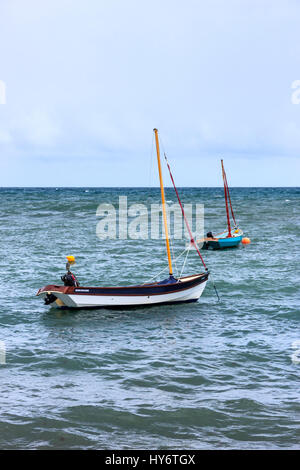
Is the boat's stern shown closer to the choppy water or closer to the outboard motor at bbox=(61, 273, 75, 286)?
the outboard motor at bbox=(61, 273, 75, 286)

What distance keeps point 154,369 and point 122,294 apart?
8.04 metres

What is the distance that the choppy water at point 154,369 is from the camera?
13125 mm

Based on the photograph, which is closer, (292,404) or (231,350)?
(292,404)

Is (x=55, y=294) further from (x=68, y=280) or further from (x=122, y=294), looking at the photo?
(x=122, y=294)

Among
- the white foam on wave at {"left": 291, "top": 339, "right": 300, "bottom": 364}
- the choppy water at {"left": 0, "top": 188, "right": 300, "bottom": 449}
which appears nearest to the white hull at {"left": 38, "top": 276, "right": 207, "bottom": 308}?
the choppy water at {"left": 0, "top": 188, "right": 300, "bottom": 449}

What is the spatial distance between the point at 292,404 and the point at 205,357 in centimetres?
433

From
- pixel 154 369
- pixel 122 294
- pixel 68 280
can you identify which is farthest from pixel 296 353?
pixel 68 280

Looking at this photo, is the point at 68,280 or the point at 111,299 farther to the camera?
the point at 111,299

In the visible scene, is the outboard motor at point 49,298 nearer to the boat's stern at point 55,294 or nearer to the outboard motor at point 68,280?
the boat's stern at point 55,294

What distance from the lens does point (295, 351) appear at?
18.8m

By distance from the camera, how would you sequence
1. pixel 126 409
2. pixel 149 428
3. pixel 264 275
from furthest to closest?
pixel 264 275 < pixel 126 409 < pixel 149 428

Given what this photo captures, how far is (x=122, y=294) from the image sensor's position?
25.0 meters
